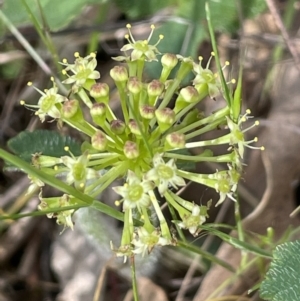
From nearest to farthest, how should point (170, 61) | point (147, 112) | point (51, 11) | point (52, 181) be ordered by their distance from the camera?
point (52, 181), point (147, 112), point (170, 61), point (51, 11)

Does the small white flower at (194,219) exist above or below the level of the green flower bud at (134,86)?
below

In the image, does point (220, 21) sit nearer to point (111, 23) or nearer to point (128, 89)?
point (111, 23)

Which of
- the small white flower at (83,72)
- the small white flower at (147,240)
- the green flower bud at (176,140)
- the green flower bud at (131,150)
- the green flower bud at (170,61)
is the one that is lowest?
the small white flower at (147,240)

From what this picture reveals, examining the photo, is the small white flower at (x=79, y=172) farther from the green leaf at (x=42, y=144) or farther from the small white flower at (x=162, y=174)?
the green leaf at (x=42, y=144)

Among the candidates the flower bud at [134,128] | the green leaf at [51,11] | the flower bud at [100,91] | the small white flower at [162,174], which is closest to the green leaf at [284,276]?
the small white flower at [162,174]

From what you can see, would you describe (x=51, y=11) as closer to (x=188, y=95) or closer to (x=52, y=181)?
(x=188, y=95)

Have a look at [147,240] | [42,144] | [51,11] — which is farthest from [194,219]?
[51,11]

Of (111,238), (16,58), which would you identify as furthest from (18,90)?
(111,238)
